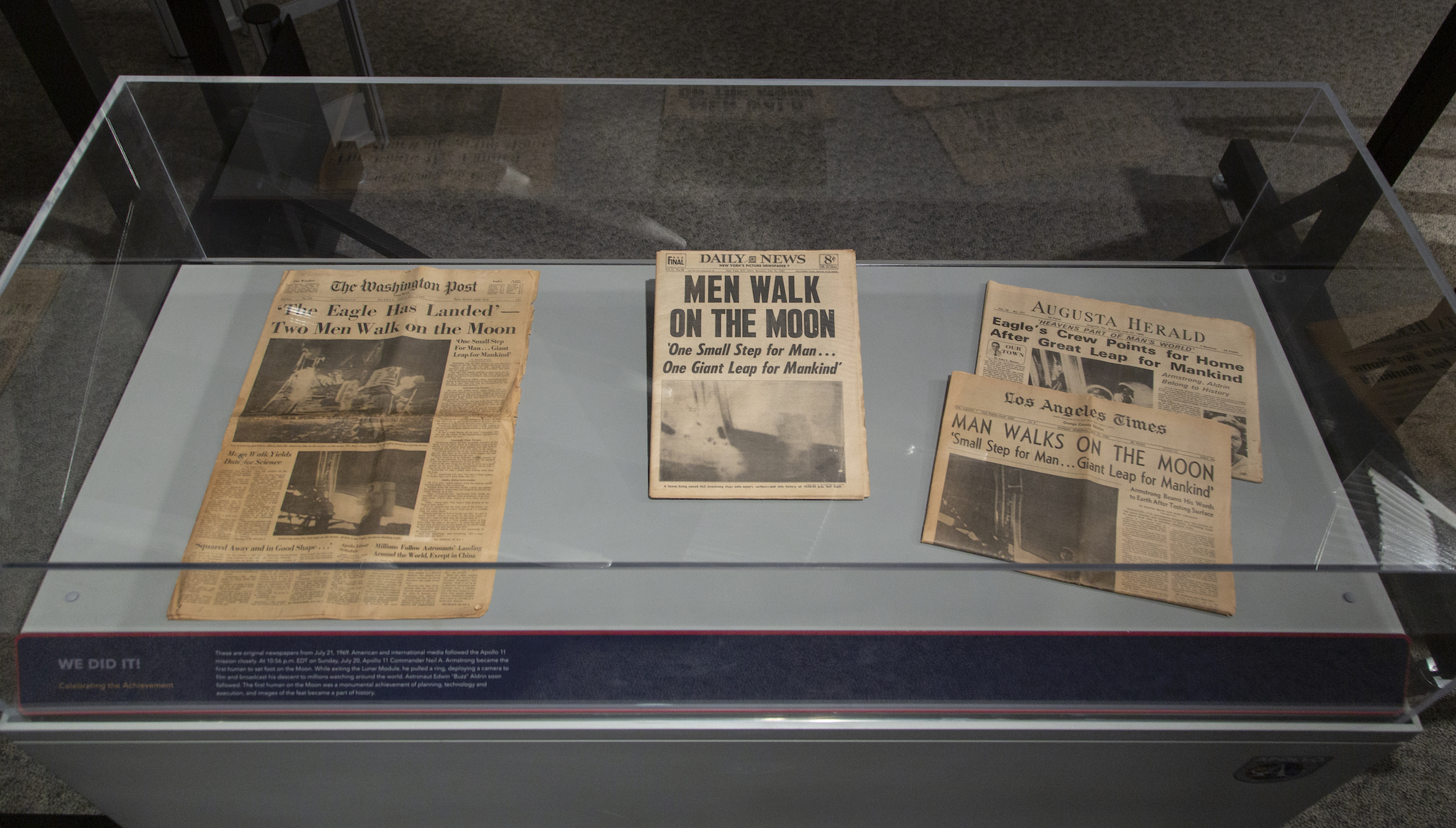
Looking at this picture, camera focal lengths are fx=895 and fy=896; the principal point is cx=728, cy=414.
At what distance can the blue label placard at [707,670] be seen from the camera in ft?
2.33

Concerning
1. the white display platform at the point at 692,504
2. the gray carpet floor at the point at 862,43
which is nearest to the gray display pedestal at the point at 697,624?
the white display platform at the point at 692,504

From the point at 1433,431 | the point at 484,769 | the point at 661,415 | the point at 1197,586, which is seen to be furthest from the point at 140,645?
the point at 1433,431

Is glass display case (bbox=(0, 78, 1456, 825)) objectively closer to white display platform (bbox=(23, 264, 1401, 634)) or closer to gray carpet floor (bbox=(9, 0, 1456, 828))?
white display platform (bbox=(23, 264, 1401, 634))

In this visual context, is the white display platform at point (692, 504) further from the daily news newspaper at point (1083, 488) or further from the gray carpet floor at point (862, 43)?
the gray carpet floor at point (862, 43)

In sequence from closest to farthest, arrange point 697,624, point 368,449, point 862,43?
point 697,624 < point 368,449 < point 862,43

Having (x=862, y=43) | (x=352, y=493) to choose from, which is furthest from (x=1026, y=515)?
(x=862, y=43)

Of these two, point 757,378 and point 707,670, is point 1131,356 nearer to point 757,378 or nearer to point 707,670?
point 757,378

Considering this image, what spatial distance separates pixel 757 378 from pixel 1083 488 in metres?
0.31

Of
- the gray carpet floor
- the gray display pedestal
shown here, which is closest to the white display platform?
the gray display pedestal

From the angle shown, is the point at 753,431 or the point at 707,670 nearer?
the point at 707,670

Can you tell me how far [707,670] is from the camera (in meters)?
0.72

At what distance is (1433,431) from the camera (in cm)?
77

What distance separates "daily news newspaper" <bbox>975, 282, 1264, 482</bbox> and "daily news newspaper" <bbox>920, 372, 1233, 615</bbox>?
2 cm

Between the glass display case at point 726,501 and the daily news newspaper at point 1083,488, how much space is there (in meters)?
0.02
